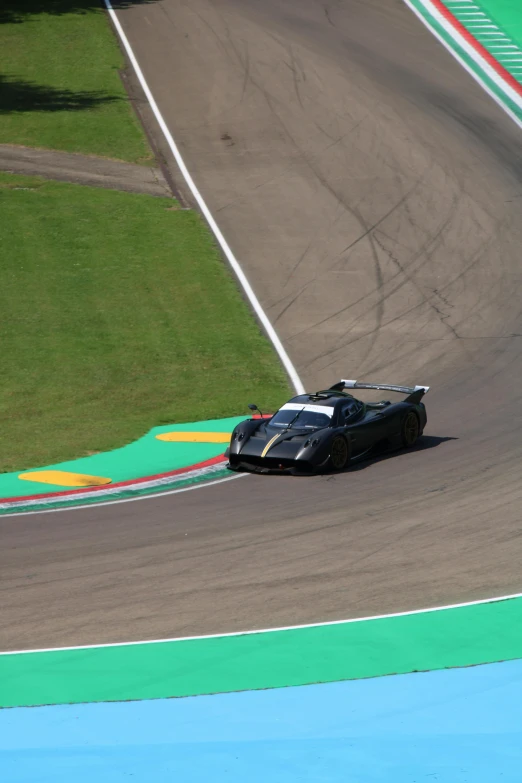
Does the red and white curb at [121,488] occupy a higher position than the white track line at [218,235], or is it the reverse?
the red and white curb at [121,488]

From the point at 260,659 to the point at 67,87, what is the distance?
120 ft

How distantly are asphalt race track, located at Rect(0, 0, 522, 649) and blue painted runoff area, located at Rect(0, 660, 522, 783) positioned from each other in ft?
6.04

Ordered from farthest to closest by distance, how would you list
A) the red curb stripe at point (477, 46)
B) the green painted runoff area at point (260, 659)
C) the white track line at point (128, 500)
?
the red curb stripe at point (477, 46) < the white track line at point (128, 500) < the green painted runoff area at point (260, 659)

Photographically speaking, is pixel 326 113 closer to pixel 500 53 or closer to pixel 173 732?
pixel 500 53

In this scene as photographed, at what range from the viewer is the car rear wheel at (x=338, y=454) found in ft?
60.0

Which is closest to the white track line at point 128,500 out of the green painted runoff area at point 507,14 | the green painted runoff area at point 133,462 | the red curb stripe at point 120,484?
the red curb stripe at point 120,484

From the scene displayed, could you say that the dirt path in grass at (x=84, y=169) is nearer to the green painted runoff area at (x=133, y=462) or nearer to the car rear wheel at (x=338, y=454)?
the green painted runoff area at (x=133, y=462)

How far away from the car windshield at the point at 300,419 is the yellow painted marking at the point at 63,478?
10.1 feet

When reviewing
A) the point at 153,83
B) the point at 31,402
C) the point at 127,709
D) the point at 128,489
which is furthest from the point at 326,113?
the point at 127,709

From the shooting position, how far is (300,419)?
19.0 metres

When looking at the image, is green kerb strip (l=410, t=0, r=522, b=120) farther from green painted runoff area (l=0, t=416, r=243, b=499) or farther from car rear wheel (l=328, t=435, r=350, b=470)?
car rear wheel (l=328, t=435, r=350, b=470)

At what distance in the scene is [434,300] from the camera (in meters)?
28.5

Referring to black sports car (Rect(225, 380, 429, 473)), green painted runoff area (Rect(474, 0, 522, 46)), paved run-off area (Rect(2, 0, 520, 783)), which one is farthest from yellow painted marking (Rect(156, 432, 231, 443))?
green painted runoff area (Rect(474, 0, 522, 46))

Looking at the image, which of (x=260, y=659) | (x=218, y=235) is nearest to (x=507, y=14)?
(x=218, y=235)
